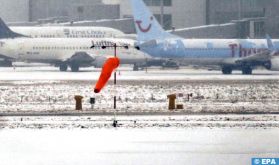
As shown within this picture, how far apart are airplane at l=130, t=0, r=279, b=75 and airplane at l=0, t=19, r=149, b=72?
14.9 ft

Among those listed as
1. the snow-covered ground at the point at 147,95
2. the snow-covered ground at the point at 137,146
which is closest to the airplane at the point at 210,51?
the snow-covered ground at the point at 147,95

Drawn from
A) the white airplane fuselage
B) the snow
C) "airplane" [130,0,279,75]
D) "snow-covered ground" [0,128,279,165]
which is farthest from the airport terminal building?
"snow-covered ground" [0,128,279,165]

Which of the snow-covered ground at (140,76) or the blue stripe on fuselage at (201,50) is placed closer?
the snow-covered ground at (140,76)

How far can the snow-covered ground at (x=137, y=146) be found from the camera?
2378 cm

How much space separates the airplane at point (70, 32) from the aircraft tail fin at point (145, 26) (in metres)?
18.2

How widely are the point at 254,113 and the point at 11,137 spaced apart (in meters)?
13.9

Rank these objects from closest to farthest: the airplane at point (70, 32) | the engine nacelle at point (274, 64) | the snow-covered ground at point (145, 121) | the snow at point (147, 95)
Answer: the snow-covered ground at point (145, 121)
the snow at point (147, 95)
the engine nacelle at point (274, 64)
the airplane at point (70, 32)

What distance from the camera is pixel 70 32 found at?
384 feet

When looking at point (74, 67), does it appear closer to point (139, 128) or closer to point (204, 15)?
point (204, 15)

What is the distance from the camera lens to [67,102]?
47.6m

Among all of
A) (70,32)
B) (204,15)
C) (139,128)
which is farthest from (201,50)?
(139,128)

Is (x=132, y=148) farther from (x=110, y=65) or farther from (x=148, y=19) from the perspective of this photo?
(x=148, y=19)

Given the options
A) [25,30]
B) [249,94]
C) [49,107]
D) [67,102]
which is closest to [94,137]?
[49,107]

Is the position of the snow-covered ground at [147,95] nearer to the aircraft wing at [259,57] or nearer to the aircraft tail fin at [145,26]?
the aircraft wing at [259,57]
